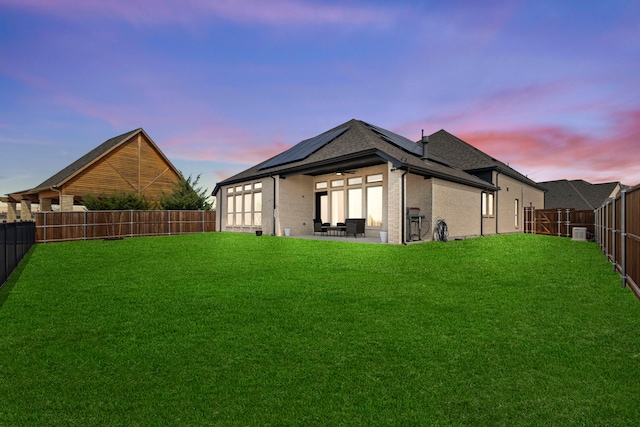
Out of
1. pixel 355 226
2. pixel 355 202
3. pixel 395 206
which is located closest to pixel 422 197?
pixel 395 206

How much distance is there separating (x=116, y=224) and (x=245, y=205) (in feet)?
25.2

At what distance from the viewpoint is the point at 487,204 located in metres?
21.1

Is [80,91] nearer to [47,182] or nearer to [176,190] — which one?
[176,190]

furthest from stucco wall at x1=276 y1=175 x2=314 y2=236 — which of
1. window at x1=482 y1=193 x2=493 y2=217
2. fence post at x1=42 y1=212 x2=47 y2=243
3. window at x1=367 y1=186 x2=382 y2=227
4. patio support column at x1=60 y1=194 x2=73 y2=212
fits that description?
patio support column at x1=60 y1=194 x2=73 y2=212

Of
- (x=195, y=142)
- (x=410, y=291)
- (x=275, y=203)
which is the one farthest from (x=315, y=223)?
(x=410, y=291)

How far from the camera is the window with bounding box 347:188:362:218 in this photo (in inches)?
708

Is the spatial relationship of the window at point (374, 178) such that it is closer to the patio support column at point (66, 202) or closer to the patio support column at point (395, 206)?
the patio support column at point (395, 206)

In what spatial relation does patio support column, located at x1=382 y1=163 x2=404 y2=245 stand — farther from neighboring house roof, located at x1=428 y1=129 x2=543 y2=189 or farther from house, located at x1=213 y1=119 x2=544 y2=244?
neighboring house roof, located at x1=428 y1=129 x2=543 y2=189

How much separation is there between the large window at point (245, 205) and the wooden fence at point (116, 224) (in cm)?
250

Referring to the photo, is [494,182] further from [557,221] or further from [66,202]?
[66,202]

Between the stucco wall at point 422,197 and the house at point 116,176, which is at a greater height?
the house at point 116,176

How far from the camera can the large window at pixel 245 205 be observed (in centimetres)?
2056

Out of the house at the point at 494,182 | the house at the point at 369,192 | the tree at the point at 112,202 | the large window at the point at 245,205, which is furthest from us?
the tree at the point at 112,202

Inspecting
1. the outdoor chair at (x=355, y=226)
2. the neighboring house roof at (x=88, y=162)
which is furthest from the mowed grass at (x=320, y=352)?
the neighboring house roof at (x=88, y=162)
